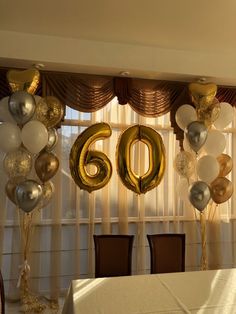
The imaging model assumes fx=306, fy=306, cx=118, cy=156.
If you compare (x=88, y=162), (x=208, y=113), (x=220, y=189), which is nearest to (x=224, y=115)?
(x=208, y=113)

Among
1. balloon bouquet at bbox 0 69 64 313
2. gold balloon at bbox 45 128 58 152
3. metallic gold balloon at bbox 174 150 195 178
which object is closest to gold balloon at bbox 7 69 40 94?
balloon bouquet at bbox 0 69 64 313

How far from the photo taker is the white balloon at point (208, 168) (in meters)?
3.02

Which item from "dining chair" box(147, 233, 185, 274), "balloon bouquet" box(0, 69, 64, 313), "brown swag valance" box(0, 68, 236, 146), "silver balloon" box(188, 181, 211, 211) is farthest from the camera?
"brown swag valance" box(0, 68, 236, 146)

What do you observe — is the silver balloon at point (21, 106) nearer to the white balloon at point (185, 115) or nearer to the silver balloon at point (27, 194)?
the silver balloon at point (27, 194)

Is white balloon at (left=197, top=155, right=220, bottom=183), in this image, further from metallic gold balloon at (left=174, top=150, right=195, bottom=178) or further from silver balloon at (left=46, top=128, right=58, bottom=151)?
silver balloon at (left=46, top=128, right=58, bottom=151)

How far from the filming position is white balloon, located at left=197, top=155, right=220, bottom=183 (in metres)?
3.02

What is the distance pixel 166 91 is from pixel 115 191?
1.24 metres

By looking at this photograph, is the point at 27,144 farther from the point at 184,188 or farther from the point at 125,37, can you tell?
the point at 184,188

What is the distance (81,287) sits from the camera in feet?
6.16

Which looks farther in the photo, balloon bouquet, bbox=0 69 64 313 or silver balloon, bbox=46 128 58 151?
silver balloon, bbox=46 128 58 151

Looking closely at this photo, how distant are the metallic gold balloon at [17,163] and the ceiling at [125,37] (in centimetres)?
89

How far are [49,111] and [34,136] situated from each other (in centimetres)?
34

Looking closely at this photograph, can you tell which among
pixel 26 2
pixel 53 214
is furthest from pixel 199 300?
pixel 26 2

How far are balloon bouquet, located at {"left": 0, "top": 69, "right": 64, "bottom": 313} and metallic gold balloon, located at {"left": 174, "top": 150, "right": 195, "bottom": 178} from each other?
1.23 meters
